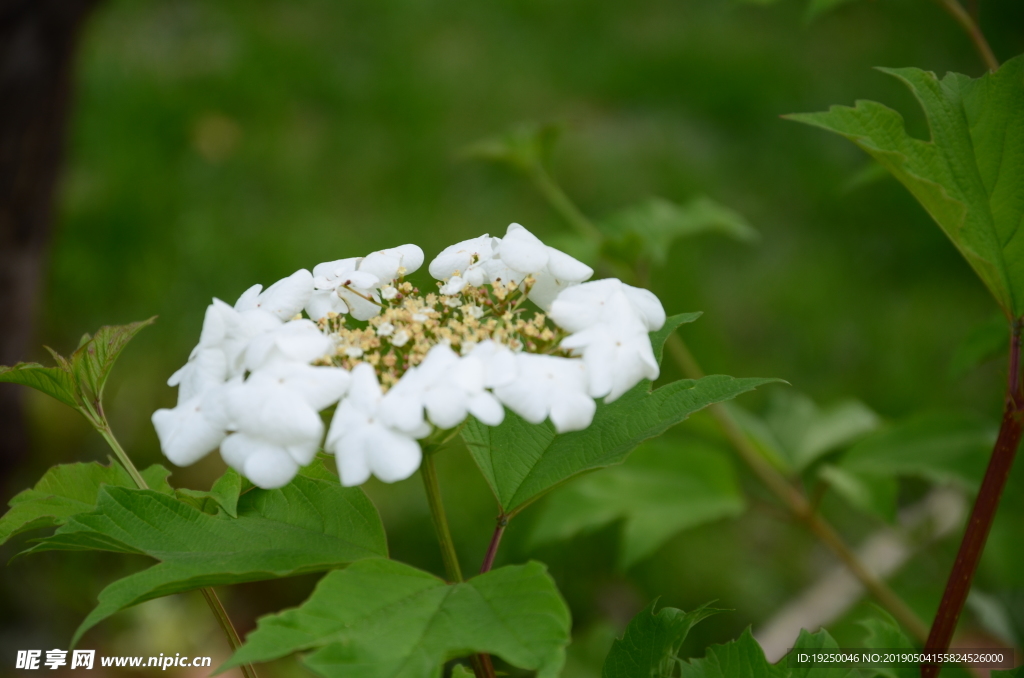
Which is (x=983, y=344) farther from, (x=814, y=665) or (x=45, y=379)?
(x=45, y=379)

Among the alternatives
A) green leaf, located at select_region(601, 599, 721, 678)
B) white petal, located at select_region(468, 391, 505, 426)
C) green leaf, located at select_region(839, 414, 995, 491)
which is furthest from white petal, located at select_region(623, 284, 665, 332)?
green leaf, located at select_region(839, 414, 995, 491)

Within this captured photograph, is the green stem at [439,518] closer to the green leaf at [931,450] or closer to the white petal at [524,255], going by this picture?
the white petal at [524,255]

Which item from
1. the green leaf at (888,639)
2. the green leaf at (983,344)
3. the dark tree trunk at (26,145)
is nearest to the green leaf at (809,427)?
the green leaf at (983,344)

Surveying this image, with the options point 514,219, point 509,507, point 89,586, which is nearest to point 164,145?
point 514,219

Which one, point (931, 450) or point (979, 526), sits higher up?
point (979, 526)

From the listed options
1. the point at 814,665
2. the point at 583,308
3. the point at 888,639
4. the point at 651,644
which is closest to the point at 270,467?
the point at 583,308

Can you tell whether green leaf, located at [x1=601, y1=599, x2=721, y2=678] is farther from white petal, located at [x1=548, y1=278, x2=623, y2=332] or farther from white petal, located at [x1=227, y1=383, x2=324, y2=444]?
white petal, located at [x1=227, y1=383, x2=324, y2=444]
